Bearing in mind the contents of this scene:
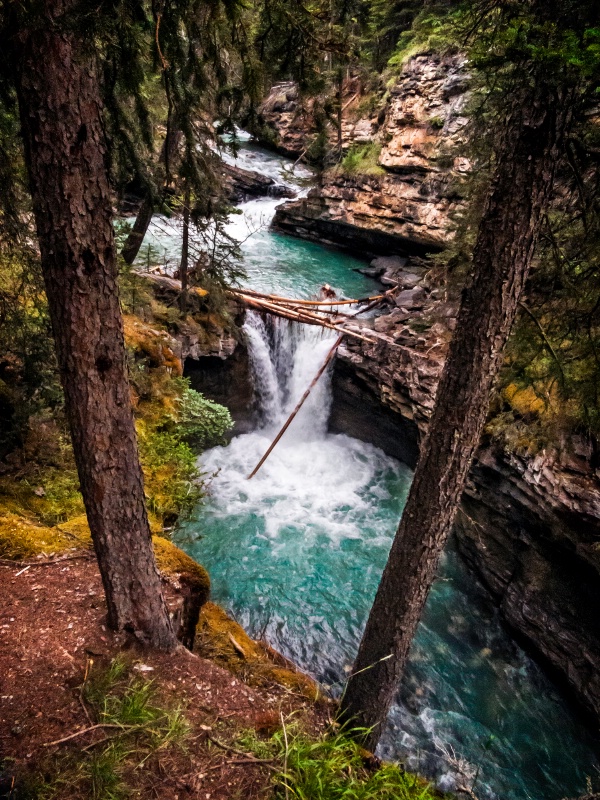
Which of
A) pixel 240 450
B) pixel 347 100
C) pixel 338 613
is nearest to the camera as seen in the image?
pixel 338 613

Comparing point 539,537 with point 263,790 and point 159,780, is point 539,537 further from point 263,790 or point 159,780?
point 159,780

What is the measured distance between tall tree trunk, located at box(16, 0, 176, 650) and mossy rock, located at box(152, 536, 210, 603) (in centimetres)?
143

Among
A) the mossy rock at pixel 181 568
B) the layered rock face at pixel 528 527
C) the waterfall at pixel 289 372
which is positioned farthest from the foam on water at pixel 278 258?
the mossy rock at pixel 181 568

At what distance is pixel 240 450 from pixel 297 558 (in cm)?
359

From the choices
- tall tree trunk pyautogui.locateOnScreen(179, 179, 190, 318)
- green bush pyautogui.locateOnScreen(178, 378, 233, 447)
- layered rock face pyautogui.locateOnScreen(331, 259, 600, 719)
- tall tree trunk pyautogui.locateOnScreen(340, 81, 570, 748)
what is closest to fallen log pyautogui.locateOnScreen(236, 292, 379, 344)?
layered rock face pyautogui.locateOnScreen(331, 259, 600, 719)

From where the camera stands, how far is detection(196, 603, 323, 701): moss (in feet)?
15.9

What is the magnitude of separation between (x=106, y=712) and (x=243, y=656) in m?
2.25

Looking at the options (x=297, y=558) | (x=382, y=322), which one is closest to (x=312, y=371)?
(x=382, y=322)

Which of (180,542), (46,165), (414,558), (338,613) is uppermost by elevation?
(46,165)

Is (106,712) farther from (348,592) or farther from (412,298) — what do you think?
(412,298)

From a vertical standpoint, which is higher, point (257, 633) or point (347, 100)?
point (347, 100)

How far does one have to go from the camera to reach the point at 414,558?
155 inches

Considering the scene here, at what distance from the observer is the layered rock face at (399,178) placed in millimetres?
15102

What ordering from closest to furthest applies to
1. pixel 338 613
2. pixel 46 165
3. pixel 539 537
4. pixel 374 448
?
pixel 46 165 → pixel 539 537 → pixel 338 613 → pixel 374 448
